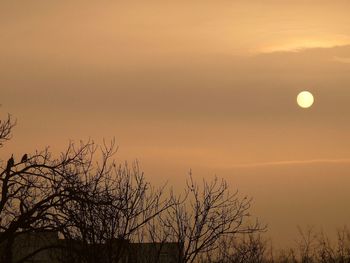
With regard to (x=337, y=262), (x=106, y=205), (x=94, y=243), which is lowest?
(x=94, y=243)

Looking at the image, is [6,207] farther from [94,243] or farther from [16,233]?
[94,243]

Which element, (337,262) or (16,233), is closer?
(16,233)

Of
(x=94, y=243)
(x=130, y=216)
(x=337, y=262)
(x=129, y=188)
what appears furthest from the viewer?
(x=337, y=262)

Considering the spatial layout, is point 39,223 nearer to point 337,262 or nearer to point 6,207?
point 6,207

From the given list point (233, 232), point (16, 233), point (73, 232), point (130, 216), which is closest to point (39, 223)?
point (16, 233)

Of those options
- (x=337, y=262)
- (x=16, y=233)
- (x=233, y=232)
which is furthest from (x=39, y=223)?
(x=337, y=262)

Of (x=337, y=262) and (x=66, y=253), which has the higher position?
(x=337, y=262)

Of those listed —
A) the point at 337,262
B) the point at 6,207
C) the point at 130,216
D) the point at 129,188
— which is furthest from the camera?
the point at 337,262

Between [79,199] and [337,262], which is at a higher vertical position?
[337,262]

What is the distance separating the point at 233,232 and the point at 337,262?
35.3 metres

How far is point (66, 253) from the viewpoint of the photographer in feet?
70.9

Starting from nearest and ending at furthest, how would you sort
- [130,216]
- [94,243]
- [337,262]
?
[94,243]
[130,216]
[337,262]

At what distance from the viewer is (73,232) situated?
2033 cm

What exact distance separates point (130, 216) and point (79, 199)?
1.79m
